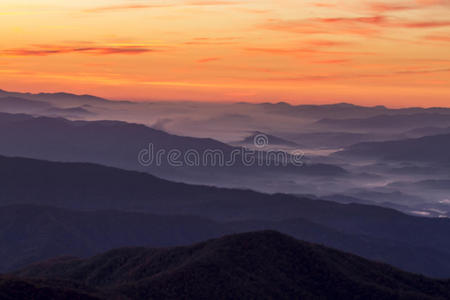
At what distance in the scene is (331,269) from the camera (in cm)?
7431

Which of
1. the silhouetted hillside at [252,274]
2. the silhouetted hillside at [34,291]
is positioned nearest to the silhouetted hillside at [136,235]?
the silhouetted hillside at [252,274]

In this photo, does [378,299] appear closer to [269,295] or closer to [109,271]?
[269,295]

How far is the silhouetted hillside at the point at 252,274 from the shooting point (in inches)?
2645

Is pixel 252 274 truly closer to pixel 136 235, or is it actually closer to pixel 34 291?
pixel 34 291

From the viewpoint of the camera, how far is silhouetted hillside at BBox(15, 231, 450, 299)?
67188 mm

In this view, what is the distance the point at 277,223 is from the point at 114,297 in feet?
405

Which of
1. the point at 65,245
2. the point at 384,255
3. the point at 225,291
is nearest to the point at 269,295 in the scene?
the point at 225,291

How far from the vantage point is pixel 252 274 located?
7106cm

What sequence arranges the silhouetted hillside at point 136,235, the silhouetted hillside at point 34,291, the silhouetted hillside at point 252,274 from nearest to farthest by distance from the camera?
the silhouetted hillside at point 34,291 → the silhouetted hillside at point 252,274 → the silhouetted hillside at point 136,235

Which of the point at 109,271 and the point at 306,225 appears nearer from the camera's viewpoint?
the point at 109,271

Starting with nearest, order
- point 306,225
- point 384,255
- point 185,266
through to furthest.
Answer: point 185,266 < point 384,255 < point 306,225

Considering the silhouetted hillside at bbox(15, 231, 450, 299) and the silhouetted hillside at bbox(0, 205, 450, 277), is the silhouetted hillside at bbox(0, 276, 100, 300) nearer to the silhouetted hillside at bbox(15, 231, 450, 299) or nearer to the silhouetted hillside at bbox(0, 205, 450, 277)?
the silhouetted hillside at bbox(15, 231, 450, 299)

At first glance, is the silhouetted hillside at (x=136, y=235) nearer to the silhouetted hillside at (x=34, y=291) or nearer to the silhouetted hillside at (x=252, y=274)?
the silhouetted hillside at (x=252, y=274)

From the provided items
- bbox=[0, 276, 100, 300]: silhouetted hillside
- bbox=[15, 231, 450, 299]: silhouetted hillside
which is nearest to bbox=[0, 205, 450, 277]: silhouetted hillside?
bbox=[15, 231, 450, 299]: silhouetted hillside
